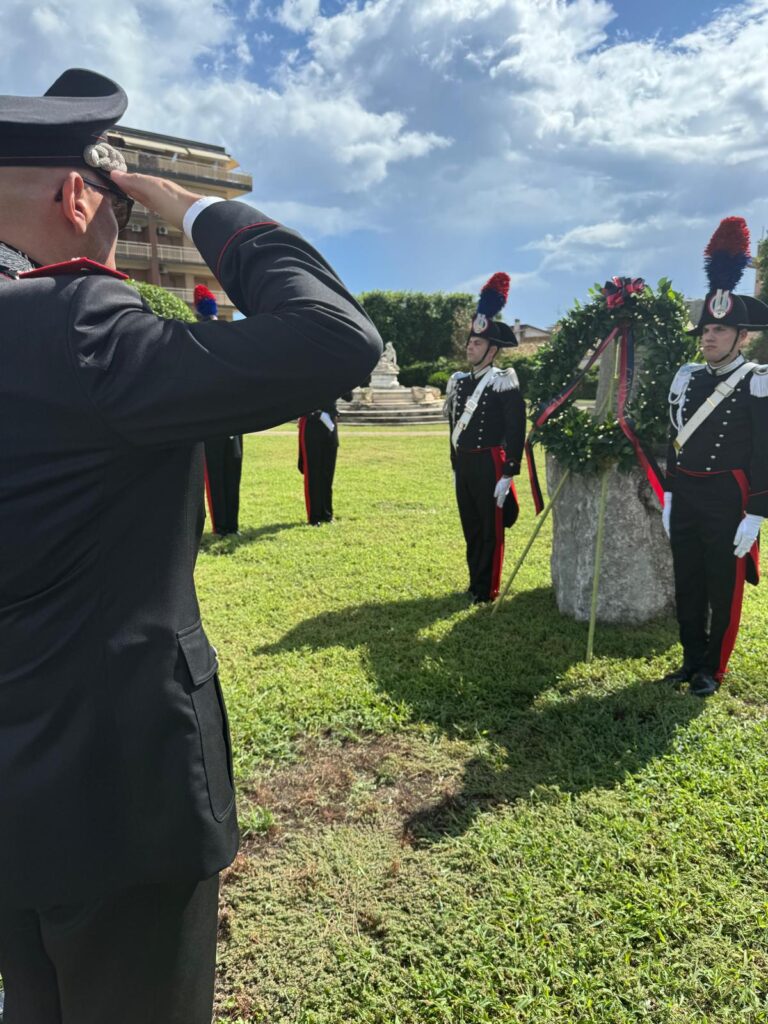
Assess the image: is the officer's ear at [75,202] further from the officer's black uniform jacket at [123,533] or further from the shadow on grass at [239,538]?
the shadow on grass at [239,538]

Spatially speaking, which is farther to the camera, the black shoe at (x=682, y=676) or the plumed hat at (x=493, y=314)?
the plumed hat at (x=493, y=314)

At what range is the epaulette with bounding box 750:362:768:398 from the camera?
3839 mm

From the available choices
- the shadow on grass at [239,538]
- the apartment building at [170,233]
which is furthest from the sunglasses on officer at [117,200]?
the apartment building at [170,233]

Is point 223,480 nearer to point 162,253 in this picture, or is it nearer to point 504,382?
point 504,382

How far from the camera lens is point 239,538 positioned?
8.12 meters

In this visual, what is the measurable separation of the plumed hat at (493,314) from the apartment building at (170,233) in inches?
1324

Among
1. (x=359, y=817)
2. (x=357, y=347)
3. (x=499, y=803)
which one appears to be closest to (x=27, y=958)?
(x=357, y=347)

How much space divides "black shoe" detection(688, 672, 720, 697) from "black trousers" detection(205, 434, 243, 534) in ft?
18.3

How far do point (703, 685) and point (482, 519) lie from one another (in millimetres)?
2296

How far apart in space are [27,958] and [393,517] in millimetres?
7961

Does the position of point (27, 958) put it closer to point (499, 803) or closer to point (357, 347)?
point (357, 347)

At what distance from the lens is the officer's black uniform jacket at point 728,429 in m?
3.88

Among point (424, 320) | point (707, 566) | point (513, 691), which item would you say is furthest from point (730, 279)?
point (424, 320)

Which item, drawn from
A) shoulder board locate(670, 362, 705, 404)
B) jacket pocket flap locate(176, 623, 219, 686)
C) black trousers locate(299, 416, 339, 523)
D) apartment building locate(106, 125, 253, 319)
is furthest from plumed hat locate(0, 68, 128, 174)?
apartment building locate(106, 125, 253, 319)
